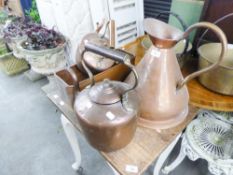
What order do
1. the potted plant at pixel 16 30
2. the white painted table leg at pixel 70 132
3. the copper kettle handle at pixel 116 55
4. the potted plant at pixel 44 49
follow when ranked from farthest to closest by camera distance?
the potted plant at pixel 16 30 < the potted plant at pixel 44 49 < the white painted table leg at pixel 70 132 < the copper kettle handle at pixel 116 55

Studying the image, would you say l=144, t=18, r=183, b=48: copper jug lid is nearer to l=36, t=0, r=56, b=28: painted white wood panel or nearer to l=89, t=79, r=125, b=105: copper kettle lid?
l=89, t=79, r=125, b=105: copper kettle lid

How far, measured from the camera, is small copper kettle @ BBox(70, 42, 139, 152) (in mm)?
492

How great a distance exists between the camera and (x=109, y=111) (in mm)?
503

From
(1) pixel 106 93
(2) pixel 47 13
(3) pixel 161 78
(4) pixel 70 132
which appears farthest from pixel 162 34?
(2) pixel 47 13

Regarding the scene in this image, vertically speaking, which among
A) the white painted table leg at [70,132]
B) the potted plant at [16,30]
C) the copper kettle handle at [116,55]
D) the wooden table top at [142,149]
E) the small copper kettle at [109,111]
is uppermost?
the copper kettle handle at [116,55]

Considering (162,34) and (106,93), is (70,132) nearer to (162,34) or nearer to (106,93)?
(106,93)

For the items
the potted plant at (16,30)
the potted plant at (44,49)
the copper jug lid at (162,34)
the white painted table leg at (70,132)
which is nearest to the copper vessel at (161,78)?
the copper jug lid at (162,34)

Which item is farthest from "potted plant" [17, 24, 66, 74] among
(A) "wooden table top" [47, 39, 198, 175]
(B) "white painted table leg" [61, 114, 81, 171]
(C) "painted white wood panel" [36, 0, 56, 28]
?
(A) "wooden table top" [47, 39, 198, 175]

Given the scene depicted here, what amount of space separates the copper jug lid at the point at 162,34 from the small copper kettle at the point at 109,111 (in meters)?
0.11

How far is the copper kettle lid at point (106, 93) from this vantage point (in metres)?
0.51

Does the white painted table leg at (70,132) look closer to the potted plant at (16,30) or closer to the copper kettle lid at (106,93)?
the copper kettle lid at (106,93)

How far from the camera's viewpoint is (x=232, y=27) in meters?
0.89

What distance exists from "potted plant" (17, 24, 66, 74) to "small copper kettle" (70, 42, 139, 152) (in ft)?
3.68

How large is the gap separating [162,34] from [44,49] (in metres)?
1.23
